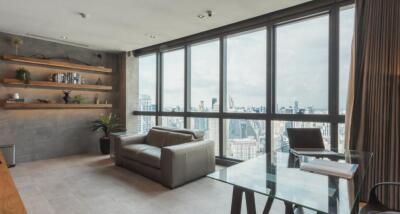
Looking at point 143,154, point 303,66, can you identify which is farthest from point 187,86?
point 303,66

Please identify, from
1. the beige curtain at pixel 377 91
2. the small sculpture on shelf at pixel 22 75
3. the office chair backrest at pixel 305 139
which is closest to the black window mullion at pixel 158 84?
the small sculpture on shelf at pixel 22 75

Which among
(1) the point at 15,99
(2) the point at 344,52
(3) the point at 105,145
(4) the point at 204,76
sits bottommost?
(3) the point at 105,145

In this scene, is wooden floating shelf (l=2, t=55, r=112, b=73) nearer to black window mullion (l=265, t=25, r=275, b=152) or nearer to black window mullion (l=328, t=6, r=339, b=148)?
black window mullion (l=265, t=25, r=275, b=152)

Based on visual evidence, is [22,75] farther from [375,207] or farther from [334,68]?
[375,207]

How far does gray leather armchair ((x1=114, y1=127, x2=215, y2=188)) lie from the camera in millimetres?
3152

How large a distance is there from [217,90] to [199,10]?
1606 millimetres

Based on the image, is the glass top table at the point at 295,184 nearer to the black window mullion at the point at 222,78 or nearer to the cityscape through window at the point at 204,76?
the black window mullion at the point at 222,78

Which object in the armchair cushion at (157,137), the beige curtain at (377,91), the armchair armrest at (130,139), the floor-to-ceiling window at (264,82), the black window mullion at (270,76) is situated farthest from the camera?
the armchair armrest at (130,139)

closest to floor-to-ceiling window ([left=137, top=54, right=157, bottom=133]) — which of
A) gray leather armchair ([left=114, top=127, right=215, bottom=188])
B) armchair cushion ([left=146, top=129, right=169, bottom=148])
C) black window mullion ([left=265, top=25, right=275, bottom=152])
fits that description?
armchair cushion ([left=146, top=129, right=169, bottom=148])

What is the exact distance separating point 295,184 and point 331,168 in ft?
1.41

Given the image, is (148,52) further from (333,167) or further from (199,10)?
(333,167)

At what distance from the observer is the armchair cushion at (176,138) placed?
378cm

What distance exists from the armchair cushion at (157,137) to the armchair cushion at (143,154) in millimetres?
340

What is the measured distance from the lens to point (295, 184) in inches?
61.9
